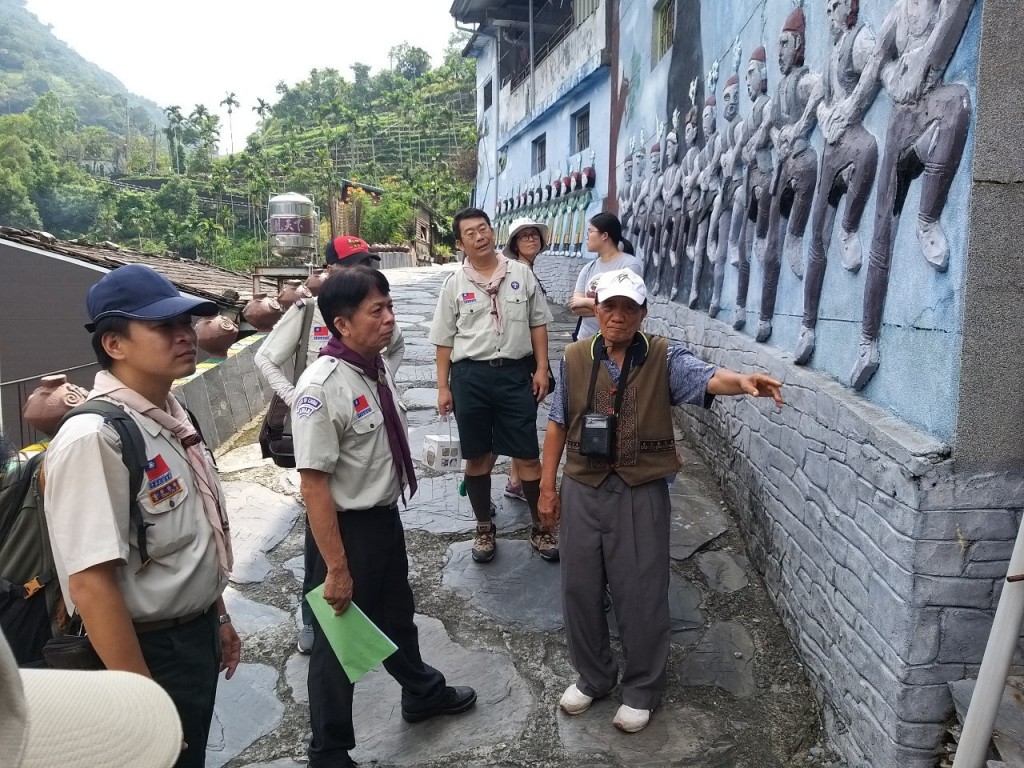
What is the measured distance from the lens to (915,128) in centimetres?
254

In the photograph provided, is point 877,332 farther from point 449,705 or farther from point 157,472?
point 157,472

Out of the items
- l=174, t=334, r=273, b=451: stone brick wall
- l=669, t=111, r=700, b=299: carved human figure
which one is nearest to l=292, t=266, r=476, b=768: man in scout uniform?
l=174, t=334, r=273, b=451: stone brick wall

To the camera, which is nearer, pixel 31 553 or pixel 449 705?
pixel 31 553

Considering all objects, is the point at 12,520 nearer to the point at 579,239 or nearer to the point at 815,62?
the point at 815,62

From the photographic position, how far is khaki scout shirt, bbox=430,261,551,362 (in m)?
3.96

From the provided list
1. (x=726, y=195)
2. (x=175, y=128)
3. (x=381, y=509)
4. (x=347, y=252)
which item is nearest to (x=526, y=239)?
(x=347, y=252)

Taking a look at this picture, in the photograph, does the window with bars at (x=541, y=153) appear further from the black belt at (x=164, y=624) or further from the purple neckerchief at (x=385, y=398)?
the black belt at (x=164, y=624)

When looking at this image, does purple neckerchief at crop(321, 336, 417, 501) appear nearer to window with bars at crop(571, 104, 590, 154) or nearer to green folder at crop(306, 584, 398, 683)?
green folder at crop(306, 584, 398, 683)

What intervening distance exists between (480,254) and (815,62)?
6.19ft

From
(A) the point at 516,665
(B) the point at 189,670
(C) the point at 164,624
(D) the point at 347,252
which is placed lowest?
(A) the point at 516,665

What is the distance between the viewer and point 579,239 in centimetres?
1173

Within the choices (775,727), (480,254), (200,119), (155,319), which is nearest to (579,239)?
(480,254)

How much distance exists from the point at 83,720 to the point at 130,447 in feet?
3.32

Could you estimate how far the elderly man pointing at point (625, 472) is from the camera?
2.83 metres
